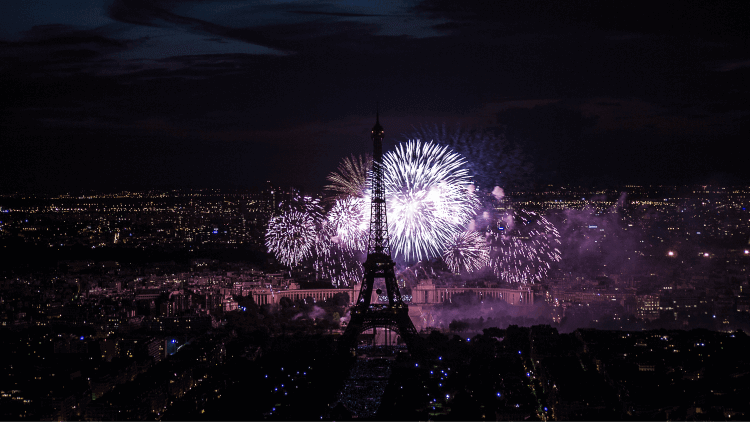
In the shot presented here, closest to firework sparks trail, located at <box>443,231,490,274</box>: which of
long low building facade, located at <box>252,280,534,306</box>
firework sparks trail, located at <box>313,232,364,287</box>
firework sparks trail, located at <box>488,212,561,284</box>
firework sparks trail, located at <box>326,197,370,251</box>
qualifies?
firework sparks trail, located at <box>488,212,561,284</box>

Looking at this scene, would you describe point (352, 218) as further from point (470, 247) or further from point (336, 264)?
point (336, 264)

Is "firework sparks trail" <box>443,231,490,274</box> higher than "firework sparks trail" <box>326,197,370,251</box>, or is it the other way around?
"firework sparks trail" <box>326,197,370,251</box>

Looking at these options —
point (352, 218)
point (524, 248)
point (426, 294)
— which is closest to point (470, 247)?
point (524, 248)

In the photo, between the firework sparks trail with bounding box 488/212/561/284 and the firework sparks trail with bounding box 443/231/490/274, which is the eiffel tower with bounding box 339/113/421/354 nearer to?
the firework sparks trail with bounding box 443/231/490/274

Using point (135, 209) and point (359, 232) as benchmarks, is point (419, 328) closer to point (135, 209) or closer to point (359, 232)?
point (359, 232)

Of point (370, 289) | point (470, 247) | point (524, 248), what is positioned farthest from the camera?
point (524, 248)

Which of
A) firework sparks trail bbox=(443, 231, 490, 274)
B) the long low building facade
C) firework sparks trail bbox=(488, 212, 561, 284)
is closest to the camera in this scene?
firework sparks trail bbox=(443, 231, 490, 274)
